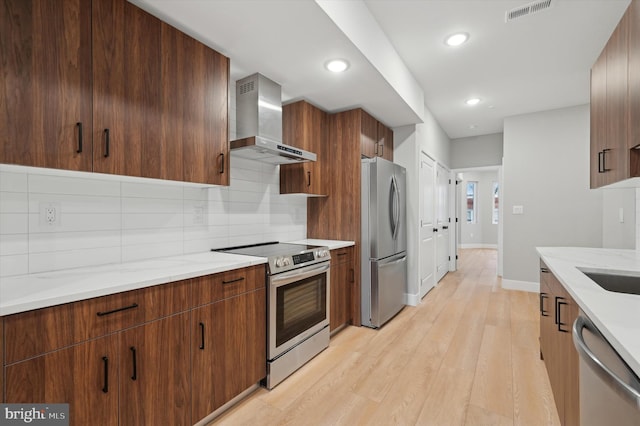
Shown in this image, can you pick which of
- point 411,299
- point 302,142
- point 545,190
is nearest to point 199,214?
point 302,142

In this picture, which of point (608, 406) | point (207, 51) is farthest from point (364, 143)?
point (608, 406)

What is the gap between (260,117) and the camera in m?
2.42

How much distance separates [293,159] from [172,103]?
44.7 inches

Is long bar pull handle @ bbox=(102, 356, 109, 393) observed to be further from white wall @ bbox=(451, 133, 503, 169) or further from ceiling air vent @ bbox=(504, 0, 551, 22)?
white wall @ bbox=(451, 133, 503, 169)

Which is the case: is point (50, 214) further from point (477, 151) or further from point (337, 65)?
point (477, 151)

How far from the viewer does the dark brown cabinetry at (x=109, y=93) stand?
1.24 m

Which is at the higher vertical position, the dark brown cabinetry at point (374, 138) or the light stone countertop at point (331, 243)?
the dark brown cabinetry at point (374, 138)

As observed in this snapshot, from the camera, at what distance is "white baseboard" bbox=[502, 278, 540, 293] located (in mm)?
4477

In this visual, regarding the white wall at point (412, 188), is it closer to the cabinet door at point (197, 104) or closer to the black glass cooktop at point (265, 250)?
the black glass cooktop at point (265, 250)

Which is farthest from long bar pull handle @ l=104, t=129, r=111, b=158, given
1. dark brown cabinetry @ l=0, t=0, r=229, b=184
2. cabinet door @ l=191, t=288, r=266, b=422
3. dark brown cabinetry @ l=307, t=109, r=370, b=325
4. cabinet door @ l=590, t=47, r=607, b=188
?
cabinet door @ l=590, t=47, r=607, b=188

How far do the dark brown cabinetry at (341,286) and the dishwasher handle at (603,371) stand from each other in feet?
6.55

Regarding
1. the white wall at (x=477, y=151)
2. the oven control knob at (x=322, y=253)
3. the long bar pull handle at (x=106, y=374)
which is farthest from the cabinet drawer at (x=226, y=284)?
the white wall at (x=477, y=151)

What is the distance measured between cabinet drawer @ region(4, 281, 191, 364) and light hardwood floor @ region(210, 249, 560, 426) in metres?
0.85

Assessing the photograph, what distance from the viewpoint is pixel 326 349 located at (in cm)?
263
